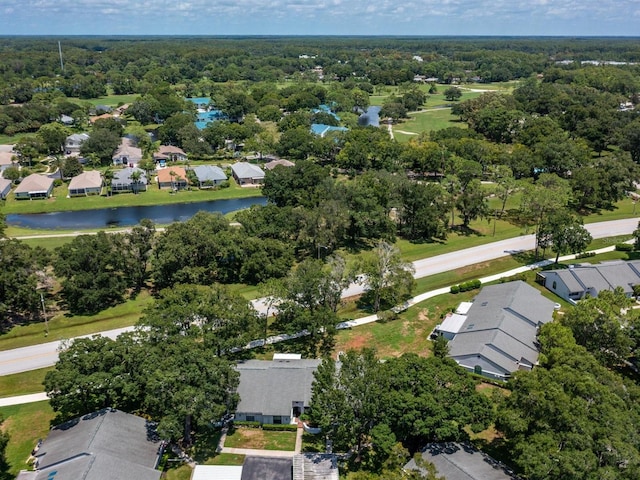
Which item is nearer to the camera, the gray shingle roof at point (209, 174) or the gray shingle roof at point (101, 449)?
the gray shingle roof at point (101, 449)

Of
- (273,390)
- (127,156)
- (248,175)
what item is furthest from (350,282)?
(127,156)

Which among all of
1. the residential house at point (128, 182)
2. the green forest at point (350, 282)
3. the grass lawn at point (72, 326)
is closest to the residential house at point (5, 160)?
the green forest at point (350, 282)

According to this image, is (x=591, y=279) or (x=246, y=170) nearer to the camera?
(x=591, y=279)

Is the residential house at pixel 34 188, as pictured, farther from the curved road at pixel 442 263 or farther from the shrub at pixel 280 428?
the shrub at pixel 280 428

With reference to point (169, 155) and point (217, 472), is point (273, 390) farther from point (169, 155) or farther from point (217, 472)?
point (169, 155)

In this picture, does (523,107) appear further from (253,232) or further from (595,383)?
(595,383)
